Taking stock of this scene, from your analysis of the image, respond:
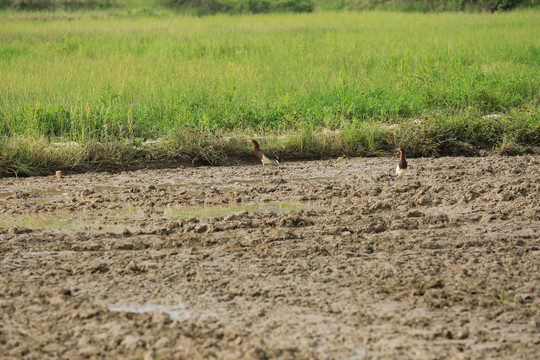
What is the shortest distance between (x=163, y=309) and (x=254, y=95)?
19.1 feet

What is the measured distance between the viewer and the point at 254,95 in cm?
891

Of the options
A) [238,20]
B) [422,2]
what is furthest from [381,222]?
[422,2]

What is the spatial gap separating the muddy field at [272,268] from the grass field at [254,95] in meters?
1.15

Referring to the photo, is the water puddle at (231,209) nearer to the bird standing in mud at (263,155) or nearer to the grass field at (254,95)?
the bird standing in mud at (263,155)

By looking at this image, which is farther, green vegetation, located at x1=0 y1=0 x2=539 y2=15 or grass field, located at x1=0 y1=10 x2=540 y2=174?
green vegetation, located at x1=0 y1=0 x2=539 y2=15

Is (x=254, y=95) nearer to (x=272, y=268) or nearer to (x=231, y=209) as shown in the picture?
(x=231, y=209)

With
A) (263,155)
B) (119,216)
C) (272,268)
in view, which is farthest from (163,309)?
(263,155)

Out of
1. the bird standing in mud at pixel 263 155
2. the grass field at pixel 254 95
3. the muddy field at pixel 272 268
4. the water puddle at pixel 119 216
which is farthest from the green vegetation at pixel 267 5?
the water puddle at pixel 119 216

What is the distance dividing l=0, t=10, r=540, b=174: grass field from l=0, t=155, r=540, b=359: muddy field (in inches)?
45.4

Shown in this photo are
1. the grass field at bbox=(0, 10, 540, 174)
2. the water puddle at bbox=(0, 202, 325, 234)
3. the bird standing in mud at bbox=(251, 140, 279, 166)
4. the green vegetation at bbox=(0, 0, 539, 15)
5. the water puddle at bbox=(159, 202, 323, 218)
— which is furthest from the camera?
the green vegetation at bbox=(0, 0, 539, 15)

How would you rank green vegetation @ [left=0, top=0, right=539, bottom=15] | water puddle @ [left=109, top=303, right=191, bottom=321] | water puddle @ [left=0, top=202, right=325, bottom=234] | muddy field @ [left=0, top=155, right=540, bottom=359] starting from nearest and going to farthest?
muddy field @ [left=0, top=155, right=540, bottom=359] < water puddle @ [left=109, top=303, right=191, bottom=321] < water puddle @ [left=0, top=202, right=325, bottom=234] < green vegetation @ [left=0, top=0, right=539, bottom=15]

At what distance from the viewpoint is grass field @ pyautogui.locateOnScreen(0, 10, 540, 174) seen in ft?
24.0

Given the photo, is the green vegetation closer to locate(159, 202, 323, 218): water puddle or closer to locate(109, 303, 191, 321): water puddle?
locate(159, 202, 323, 218): water puddle

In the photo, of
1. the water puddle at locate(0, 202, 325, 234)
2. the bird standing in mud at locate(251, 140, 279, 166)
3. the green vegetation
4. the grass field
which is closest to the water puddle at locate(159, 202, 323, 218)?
the water puddle at locate(0, 202, 325, 234)
